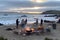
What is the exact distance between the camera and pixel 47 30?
21359mm

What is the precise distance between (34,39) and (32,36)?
4.42 ft

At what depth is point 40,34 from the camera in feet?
65.7

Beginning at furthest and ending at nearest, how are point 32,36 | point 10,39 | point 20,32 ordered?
point 20,32 → point 32,36 → point 10,39

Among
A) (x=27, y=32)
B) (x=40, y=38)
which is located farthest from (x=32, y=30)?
(x=40, y=38)

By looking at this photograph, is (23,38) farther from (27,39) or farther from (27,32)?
(27,32)

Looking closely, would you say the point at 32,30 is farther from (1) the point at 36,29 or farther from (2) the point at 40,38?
(2) the point at 40,38

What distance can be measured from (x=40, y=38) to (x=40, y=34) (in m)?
1.88

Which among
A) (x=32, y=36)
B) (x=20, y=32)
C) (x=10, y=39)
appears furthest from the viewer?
(x=20, y=32)

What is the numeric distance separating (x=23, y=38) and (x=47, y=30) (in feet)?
13.5

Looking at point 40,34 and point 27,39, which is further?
point 40,34

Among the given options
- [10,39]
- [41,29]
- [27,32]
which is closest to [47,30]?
[41,29]

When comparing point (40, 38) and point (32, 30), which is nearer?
point (40, 38)

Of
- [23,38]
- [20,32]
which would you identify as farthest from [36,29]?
[23,38]

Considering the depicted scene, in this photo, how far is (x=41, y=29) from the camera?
69.3ft
